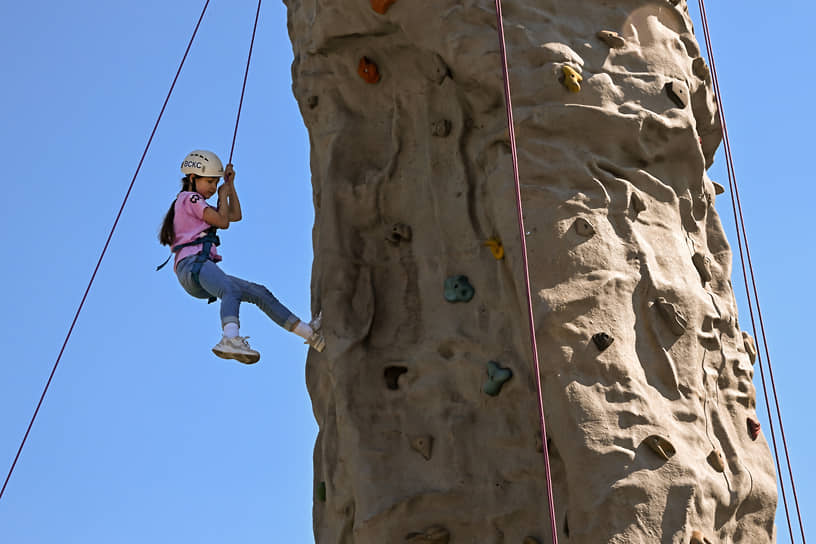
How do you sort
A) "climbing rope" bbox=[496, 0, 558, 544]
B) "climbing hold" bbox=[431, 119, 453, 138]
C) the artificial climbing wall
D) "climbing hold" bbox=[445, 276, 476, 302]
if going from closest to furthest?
"climbing rope" bbox=[496, 0, 558, 544] → the artificial climbing wall → "climbing hold" bbox=[445, 276, 476, 302] → "climbing hold" bbox=[431, 119, 453, 138]

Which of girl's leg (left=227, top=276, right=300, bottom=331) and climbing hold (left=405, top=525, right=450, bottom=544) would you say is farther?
girl's leg (left=227, top=276, right=300, bottom=331)

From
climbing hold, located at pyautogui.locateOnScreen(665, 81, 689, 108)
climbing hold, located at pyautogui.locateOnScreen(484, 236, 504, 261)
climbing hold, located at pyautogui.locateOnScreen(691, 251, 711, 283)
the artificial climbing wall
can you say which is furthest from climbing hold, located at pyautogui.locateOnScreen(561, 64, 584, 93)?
climbing hold, located at pyautogui.locateOnScreen(691, 251, 711, 283)

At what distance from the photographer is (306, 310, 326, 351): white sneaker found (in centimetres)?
817

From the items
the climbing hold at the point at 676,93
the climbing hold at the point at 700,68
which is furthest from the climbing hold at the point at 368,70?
the climbing hold at the point at 700,68

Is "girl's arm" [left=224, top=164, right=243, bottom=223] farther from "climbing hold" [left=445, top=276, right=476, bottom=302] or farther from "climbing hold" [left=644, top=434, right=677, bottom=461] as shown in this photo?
"climbing hold" [left=644, top=434, right=677, bottom=461]

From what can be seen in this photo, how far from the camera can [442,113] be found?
27.7 feet

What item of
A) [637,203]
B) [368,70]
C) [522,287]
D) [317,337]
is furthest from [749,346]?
[368,70]

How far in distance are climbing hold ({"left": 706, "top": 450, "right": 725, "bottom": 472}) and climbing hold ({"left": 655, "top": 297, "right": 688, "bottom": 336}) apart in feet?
2.23

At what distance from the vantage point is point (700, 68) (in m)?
8.56

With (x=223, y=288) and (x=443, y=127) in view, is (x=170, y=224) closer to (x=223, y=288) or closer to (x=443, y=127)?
(x=223, y=288)

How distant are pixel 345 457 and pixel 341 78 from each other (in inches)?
94.5

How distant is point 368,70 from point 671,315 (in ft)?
7.98

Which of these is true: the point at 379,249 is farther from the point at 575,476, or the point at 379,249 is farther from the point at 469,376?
the point at 575,476

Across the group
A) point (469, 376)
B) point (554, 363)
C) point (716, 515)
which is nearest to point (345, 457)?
point (469, 376)
